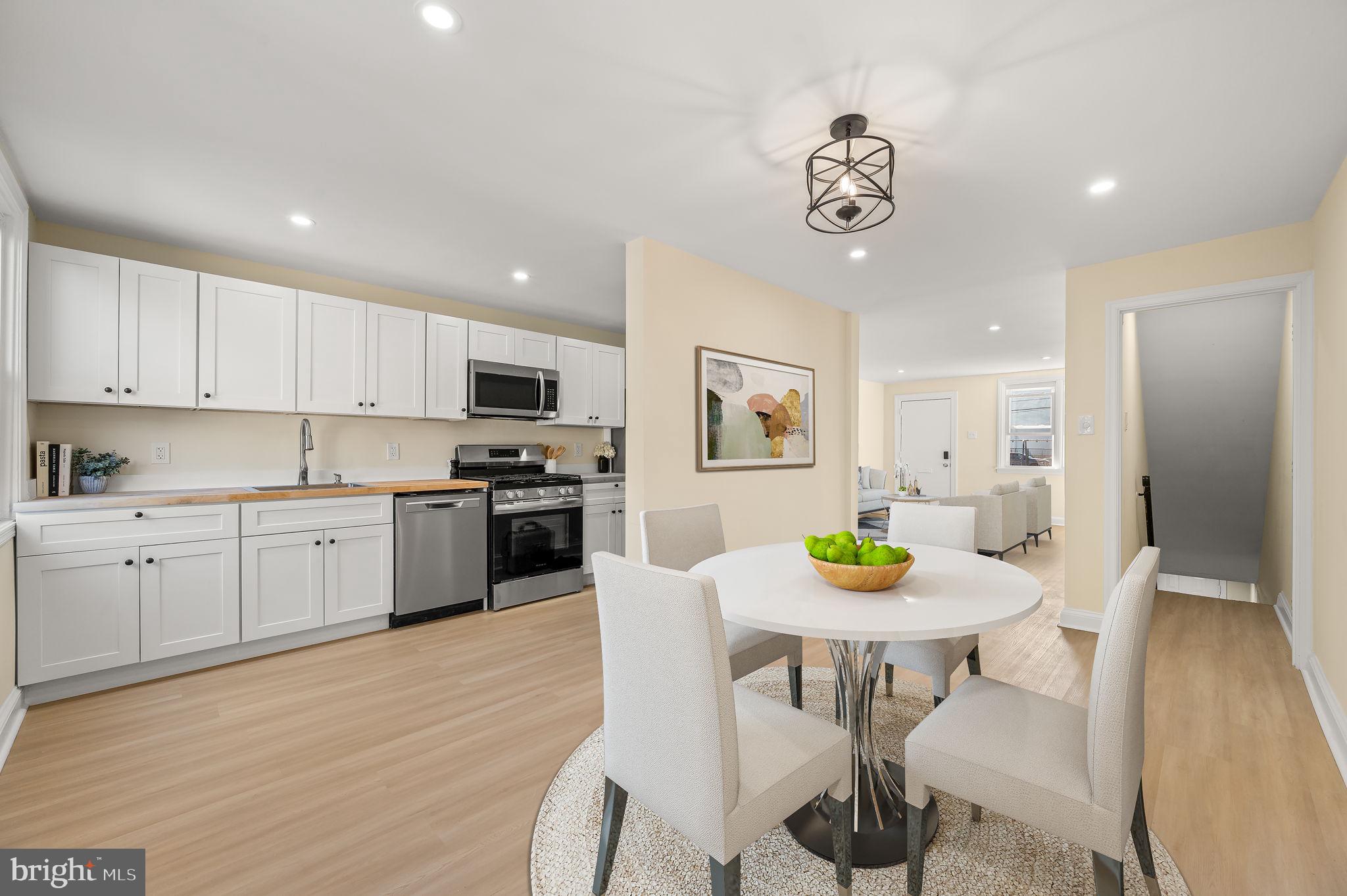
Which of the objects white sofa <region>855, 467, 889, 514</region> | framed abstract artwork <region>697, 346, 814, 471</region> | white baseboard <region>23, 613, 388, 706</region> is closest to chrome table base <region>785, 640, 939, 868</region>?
framed abstract artwork <region>697, 346, 814, 471</region>

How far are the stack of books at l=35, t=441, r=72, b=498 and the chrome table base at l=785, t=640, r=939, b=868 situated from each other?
3727 mm

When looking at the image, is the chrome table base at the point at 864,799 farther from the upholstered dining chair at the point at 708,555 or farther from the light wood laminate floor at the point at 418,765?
the light wood laminate floor at the point at 418,765

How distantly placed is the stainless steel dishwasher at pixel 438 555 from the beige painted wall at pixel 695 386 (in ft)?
4.18

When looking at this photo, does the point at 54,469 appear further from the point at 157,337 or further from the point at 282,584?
the point at 282,584

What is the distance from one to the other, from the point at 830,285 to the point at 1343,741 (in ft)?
10.9

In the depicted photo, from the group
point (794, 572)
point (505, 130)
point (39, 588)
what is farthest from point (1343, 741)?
point (39, 588)

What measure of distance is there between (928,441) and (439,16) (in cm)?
987

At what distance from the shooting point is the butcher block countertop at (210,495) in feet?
8.41

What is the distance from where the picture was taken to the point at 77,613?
2.58 meters

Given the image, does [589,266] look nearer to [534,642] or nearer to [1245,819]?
[534,642]

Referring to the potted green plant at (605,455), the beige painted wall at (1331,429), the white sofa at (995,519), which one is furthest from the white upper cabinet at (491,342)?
the beige painted wall at (1331,429)

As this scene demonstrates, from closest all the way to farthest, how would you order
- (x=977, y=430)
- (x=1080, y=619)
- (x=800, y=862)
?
(x=800, y=862) < (x=1080, y=619) < (x=977, y=430)

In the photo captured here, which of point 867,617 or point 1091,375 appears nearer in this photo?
point 867,617

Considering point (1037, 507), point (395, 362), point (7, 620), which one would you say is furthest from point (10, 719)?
point (1037, 507)
